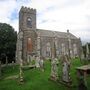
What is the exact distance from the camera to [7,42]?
5431 cm

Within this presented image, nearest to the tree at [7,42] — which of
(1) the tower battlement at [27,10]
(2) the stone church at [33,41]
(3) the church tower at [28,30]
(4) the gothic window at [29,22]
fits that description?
(2) the stone church at [33,41]

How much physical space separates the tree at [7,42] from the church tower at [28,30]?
5.65 m

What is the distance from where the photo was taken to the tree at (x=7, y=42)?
52.8 metres

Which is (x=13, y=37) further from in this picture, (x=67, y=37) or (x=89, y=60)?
(x=89, y=60)

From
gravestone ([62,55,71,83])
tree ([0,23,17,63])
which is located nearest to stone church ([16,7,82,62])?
tree ([0,23,17,63])

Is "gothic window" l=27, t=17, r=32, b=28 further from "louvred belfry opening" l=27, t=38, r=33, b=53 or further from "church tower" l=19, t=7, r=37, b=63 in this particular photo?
"louvred belfry opening" l=27, t=38, r=33, b=53

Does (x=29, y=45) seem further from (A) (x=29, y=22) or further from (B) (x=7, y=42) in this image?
(B) (x=7, y=42)

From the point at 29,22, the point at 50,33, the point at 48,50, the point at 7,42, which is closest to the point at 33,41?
the point at 48,50

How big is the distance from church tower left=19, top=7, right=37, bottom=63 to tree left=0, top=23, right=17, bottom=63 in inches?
222

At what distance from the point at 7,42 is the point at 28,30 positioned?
8.16 m

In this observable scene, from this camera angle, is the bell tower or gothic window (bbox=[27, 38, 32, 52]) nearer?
gothic window (bbox=[27, 38, 32, 52])

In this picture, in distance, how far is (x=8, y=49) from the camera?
54219 millimetres

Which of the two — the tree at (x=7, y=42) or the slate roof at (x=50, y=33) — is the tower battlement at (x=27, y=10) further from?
the tree at (x=7, y=42)

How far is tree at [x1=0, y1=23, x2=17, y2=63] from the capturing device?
5281cm
